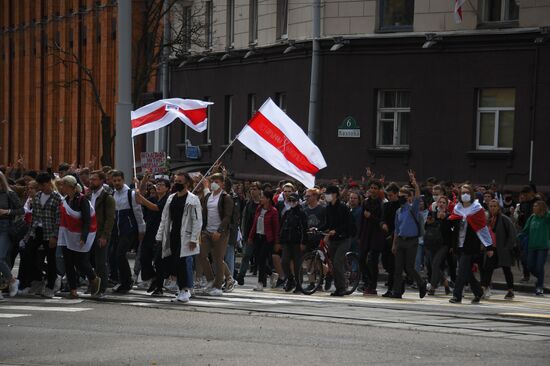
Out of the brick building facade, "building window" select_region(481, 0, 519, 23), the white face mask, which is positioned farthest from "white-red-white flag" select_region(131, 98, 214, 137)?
the brick building facade

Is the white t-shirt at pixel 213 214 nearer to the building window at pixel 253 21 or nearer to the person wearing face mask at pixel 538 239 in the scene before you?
the person wearing face mask at pixel 538 239

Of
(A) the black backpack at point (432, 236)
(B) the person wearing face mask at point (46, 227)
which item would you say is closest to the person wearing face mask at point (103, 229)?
(B) the person wearing face mask at point (46, 227)

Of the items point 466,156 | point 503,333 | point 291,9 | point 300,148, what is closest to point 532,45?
point 466,156

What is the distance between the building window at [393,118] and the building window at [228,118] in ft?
27.0

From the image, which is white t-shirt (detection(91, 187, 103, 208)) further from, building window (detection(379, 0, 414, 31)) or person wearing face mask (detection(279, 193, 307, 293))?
building window (detection(379, 0, 414, 31))

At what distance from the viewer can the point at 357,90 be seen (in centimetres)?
3316

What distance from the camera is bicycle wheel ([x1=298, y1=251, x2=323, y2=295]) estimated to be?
19312 mm

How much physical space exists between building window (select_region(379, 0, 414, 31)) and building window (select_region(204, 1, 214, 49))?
9583 mm

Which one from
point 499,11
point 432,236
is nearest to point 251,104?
point 499,11

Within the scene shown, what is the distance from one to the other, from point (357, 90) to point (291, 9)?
3635 mm

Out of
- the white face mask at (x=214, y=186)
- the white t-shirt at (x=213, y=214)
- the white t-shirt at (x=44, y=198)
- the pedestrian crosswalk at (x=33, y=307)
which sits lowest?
the pedestrian crosswalk at (x=33, y=307)

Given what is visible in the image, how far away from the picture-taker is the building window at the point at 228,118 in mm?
40081

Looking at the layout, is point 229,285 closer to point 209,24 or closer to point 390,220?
point 390,220

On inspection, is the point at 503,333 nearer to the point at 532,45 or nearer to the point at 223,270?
the point at 223,270
